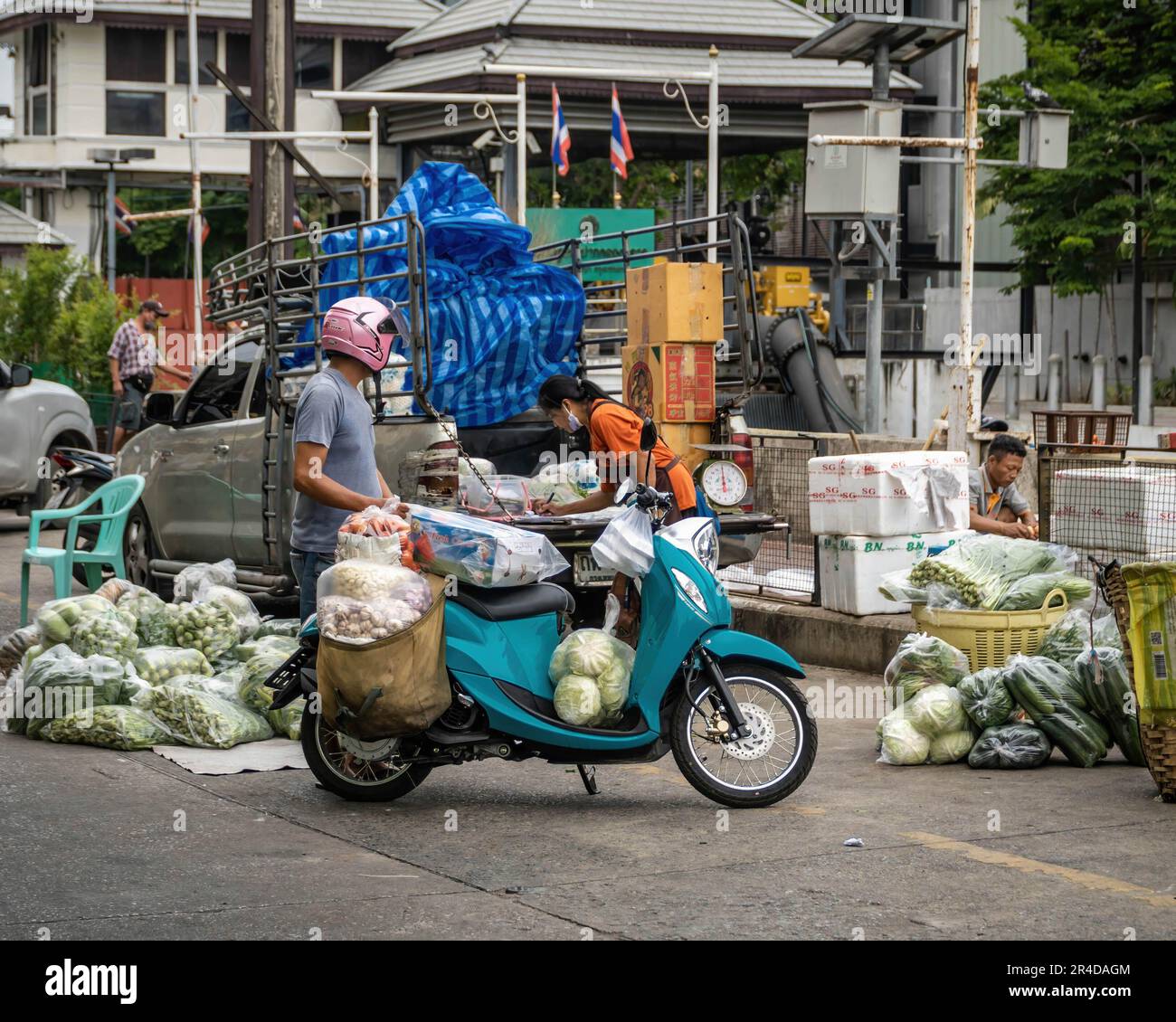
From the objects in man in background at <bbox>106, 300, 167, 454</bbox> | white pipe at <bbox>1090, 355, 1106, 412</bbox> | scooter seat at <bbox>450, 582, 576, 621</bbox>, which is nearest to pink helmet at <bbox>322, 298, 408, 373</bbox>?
scooter seat at <bbox>450, 582, 576, 621</bbox>

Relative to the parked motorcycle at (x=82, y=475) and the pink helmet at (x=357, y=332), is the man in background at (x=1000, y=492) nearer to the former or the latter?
the pink helmet at (x=357, y=332)

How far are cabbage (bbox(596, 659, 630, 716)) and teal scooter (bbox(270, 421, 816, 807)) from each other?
→ 0.15 ft

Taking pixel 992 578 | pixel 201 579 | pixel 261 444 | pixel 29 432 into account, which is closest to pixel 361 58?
pixel 29 432

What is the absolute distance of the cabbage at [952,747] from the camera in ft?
25.9

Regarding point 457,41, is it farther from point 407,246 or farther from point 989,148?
point 407,246

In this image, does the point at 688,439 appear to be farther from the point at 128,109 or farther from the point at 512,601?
the point at 128,109

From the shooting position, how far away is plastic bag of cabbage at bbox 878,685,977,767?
7.91m

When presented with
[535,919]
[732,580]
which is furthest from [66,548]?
[535,919]

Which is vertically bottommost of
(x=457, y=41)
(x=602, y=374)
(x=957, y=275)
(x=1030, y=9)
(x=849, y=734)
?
(x=849, y=734)

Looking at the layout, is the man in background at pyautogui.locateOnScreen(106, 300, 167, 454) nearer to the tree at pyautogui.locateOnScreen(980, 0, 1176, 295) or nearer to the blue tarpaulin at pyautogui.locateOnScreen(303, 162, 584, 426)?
the blue tarpaulin at pyautogui.locateOnScreen(303, 162, 584, 426)

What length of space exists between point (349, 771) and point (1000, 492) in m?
5.22

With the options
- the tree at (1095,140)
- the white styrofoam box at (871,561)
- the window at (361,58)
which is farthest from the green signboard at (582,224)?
the window at (361,58)

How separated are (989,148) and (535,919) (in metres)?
30.5

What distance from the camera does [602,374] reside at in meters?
15.9
